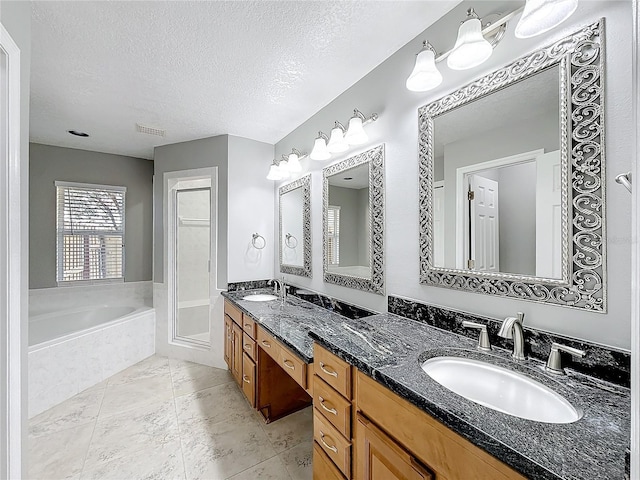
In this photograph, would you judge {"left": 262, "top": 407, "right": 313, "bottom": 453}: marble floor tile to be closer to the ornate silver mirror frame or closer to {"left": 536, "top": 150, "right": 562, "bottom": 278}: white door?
the ornate silver mirror frame

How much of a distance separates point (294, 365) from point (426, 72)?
5.26 ft

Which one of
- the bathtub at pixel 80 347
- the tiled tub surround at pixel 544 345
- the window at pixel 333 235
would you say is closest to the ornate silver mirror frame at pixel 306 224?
the window at pixel 333 235

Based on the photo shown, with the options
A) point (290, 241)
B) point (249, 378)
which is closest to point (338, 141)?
point (290, 241)

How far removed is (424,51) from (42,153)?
4.31 metres

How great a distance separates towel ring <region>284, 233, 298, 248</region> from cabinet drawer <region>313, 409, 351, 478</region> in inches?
65.6

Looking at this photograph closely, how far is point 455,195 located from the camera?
Answer: 54.1 inches

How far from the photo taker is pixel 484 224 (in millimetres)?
1261

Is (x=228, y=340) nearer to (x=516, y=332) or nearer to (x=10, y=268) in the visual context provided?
(x=10, y=268)

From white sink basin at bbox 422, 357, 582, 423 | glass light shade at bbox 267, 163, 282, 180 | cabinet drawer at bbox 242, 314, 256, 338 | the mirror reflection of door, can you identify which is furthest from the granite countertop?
the mirror reflection of door

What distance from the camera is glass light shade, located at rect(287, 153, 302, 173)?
258 cm

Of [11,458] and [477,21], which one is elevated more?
[477,21]

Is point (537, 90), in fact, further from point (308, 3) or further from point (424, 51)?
point (308, 3)

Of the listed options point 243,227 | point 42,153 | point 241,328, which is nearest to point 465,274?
point 241,328

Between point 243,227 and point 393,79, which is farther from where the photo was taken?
point 243,227
